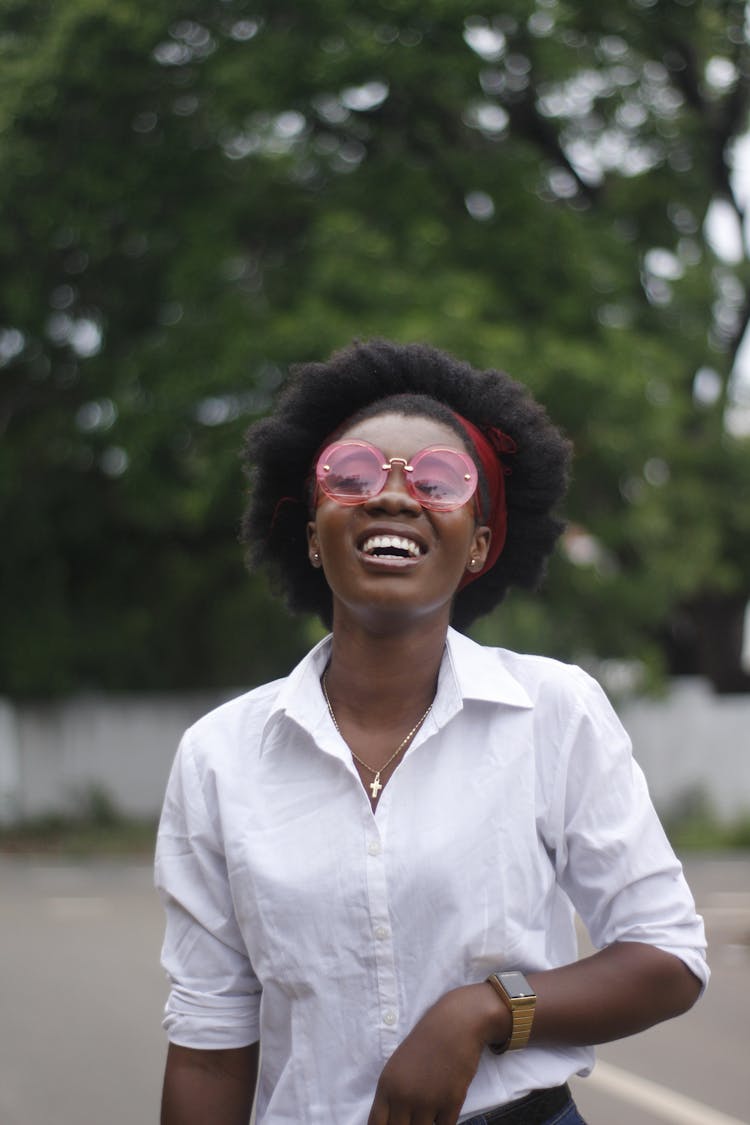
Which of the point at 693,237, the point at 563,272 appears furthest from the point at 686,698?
the point at 563,272

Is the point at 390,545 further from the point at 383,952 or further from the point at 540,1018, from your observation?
the point at 540,1018

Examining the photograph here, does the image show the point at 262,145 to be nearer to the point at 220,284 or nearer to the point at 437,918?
the point at 220,284

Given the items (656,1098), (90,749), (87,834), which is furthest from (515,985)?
(90,749)

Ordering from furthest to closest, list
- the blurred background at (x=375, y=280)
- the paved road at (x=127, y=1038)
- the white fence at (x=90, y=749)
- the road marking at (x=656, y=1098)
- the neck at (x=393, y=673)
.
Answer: the white fence at (x=90, y=749) < the blurred background at (x=375, y=280) < the paved road at (x=127, y=1038) < the road marking at (x=656, y=1098) < the neck at (x=393, y=673)

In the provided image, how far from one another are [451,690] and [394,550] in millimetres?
194

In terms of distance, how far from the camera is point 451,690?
2.11 m

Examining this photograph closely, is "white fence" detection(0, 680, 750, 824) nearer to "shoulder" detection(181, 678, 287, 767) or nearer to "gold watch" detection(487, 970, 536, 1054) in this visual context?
"shoulder" detection(181, 678, 287, 767)

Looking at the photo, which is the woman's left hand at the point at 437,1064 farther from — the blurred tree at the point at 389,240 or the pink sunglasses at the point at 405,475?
the blurred tree at the point at 389,240

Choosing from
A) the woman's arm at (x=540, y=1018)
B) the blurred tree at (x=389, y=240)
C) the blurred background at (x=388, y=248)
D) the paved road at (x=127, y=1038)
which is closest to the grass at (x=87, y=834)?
the blurred background at (x=388, y=248)

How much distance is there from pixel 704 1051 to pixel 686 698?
42.2 ft

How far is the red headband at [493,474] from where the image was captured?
229 centimetres

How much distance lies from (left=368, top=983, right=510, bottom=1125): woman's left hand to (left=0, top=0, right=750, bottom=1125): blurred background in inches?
333

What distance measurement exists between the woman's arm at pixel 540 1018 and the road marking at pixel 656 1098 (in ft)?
13.4

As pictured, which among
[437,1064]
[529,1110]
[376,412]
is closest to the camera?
[437,1064]
